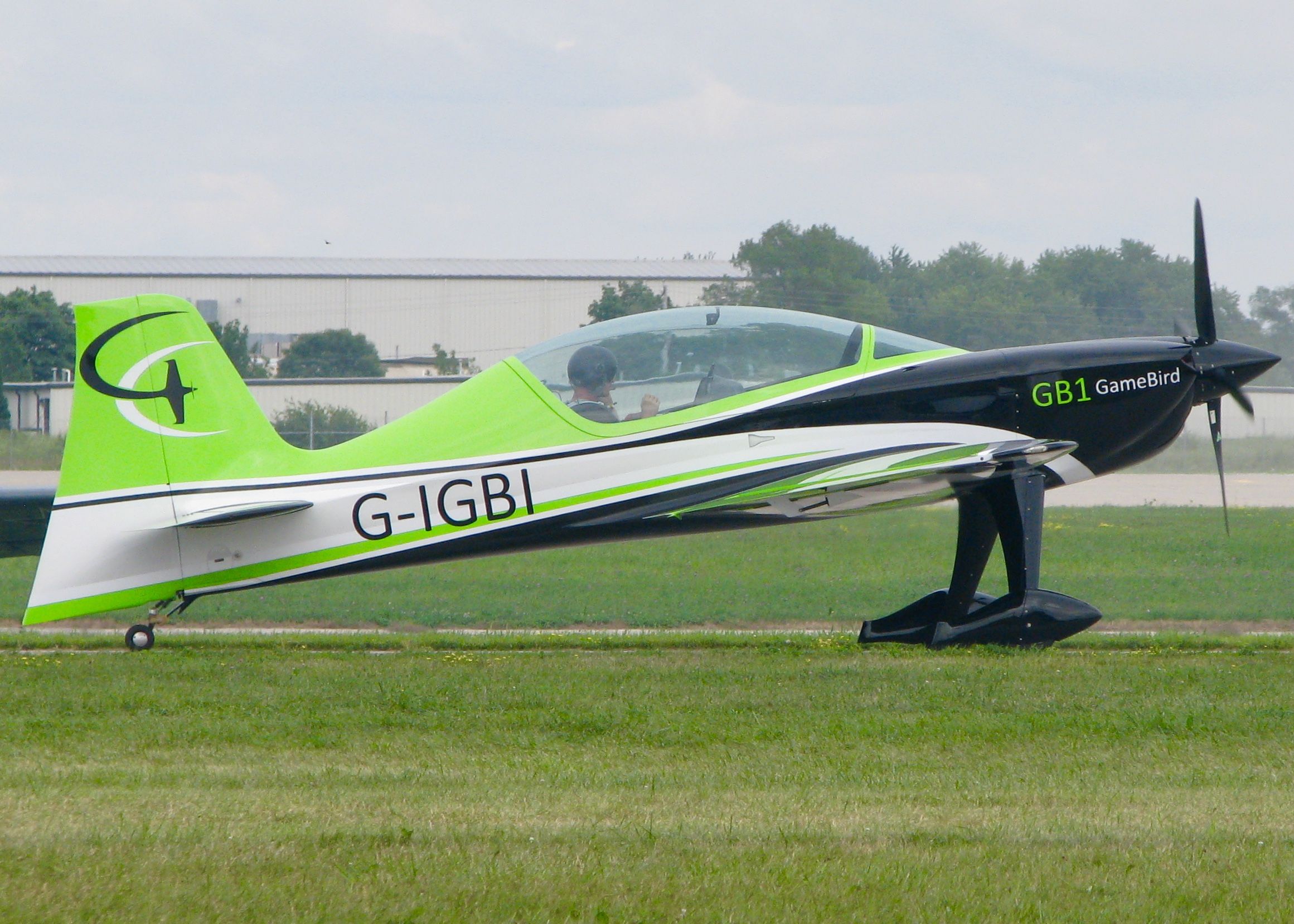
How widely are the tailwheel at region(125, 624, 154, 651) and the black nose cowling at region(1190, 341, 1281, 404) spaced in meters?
9.11

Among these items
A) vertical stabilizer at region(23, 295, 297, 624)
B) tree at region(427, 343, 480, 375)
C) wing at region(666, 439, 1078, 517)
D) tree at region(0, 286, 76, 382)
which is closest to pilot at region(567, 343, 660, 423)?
wing at region(666, 439, 1078, 517)

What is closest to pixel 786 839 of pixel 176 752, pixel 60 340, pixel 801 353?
pixel 176 752

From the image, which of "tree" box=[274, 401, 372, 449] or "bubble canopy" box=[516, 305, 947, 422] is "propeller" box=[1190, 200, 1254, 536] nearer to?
"bubble canopy" box=[516, 305, 947, 422]

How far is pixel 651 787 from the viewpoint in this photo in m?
6.30

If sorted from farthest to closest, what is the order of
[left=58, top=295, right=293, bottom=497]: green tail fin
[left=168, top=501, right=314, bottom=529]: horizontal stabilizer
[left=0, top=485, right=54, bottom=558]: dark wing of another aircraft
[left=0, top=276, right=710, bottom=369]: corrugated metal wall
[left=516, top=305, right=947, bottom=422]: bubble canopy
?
[left=0, top=276, right=710, bottom=369]: corrugated metal wall < [left=0, top=485, right=54, bottom=558]: dark wing of another aircraft < [left=516, top=305, right=947, bottom=422]: bubble canopy < [left=58, top=295, right=293, bottom=497]: green tail fin < [left=168, top=501, right=314, bottom=529]: horizontal stabilizer

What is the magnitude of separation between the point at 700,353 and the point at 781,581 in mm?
8289

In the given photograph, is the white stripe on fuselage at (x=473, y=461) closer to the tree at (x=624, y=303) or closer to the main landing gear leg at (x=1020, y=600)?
the main landing gear leg at (x=1020, y=600)

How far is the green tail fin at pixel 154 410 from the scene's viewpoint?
9.88 metres

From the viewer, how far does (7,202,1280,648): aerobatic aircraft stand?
991 cm

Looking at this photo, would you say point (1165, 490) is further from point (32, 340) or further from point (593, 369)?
point (32, 340)

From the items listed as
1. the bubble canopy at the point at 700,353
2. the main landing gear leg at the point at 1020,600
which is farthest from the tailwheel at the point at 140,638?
the main landing gear leg at the point at 1020,600

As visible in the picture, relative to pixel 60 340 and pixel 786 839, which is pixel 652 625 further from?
pixel 60 340

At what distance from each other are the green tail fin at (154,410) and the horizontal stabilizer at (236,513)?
31cm

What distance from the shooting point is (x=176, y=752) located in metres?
7.30
